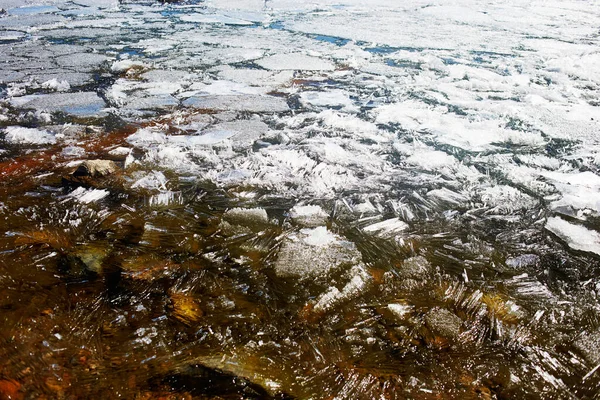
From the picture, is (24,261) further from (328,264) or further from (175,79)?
(175,79)

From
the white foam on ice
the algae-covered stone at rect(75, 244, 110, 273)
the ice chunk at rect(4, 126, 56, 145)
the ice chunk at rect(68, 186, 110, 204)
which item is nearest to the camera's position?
the algae-covered stone at rect(75, 244, 110, 273)

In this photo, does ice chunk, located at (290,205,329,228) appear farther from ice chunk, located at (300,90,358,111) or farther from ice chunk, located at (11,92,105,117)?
ice chunk, located at (11,92,105,117)

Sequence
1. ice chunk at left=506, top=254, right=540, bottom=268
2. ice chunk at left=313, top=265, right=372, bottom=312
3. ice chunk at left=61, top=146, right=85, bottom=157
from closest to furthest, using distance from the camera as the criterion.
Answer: ice chunk at left=313, top=265, right=372, bottom=312, ice chunk at left=506, top=254, right=540, bottom=268, ice chunk at left=61, top=146, right=85, bottom=157

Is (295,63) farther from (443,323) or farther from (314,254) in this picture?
(443,323)

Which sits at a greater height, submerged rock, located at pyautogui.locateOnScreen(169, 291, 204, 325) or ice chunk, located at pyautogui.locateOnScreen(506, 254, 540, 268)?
submerged rock, located at pyautogui.locateOnScreen(169, 291, 204, 325)

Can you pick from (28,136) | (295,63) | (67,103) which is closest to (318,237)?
(28,136)

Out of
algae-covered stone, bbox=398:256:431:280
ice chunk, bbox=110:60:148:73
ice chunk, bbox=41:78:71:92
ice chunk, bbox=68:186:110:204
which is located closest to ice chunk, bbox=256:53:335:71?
ice chunk, bbox=110:60:148:73

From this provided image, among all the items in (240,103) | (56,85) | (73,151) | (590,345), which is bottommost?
(590,345)
